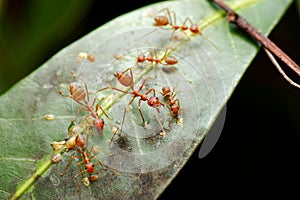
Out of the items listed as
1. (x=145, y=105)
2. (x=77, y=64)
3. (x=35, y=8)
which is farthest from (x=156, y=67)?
(x=35, y=8)

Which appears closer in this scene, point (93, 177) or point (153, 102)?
point (93, 177)

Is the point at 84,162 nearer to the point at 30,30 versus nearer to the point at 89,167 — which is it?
the point at 89,167

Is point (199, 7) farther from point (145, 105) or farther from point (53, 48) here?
point (53, 48)

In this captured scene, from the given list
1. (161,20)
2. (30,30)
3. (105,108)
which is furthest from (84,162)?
(30,30)

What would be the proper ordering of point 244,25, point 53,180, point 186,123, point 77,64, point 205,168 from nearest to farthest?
point 53,180 → point 186,123 → point 77,64 → point 244,25 → point 205,168

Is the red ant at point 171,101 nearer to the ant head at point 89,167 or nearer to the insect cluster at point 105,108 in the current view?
the insect cluster at point 105,108

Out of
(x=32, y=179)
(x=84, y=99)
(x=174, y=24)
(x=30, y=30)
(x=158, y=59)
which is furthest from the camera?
(x=30, y=30)

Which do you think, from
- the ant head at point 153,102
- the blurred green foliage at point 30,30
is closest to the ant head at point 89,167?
the ant head at point 153,102
